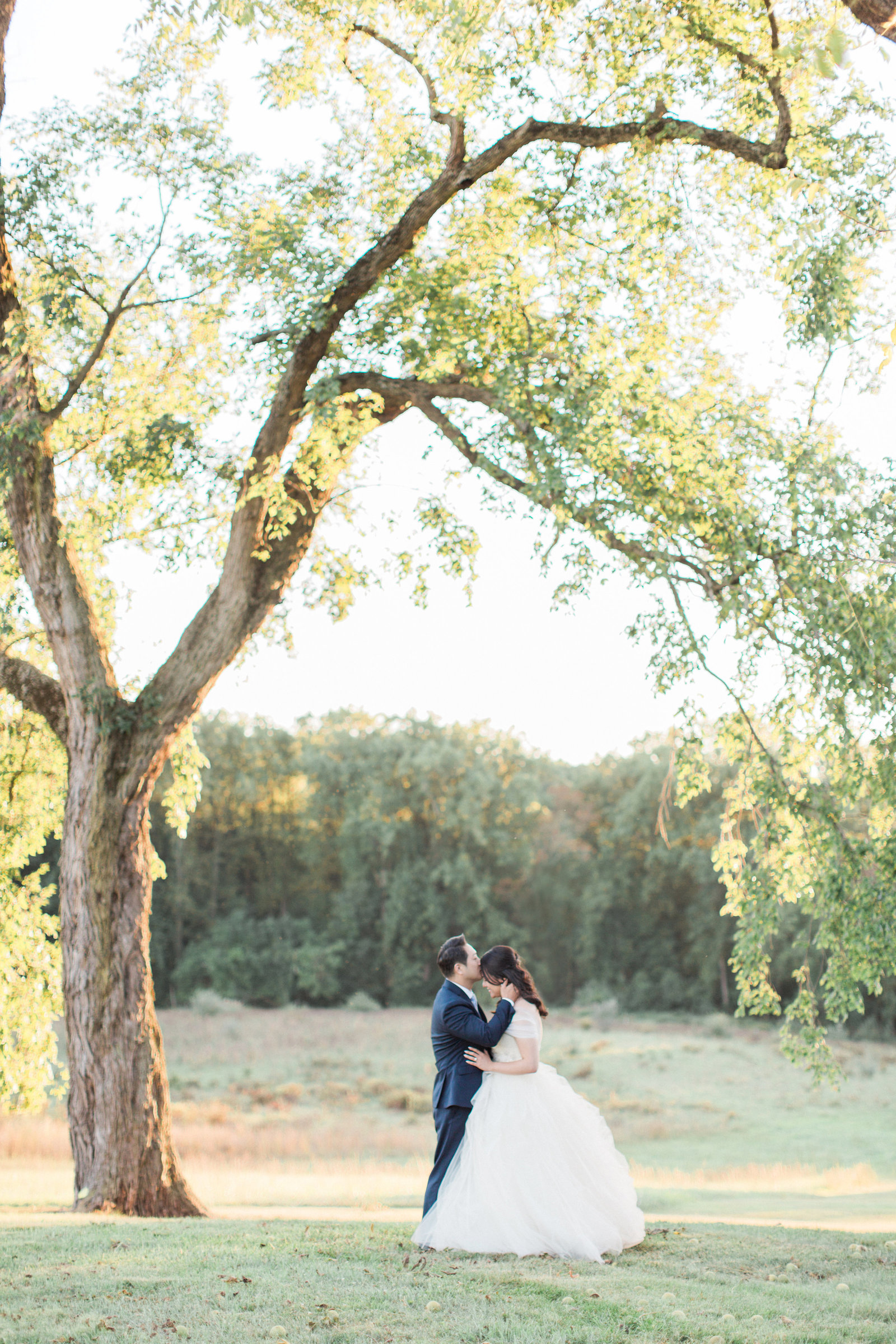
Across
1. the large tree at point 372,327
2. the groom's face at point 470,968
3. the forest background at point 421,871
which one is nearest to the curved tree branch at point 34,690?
the large tree at point 372,327

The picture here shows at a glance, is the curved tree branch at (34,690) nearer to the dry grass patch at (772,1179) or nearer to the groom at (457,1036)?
the groom at (457,1036)

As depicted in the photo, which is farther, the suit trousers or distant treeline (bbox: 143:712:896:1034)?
distant treeline (bbox: 143:712:896:1034)

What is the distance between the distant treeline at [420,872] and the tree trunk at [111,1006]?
108ft

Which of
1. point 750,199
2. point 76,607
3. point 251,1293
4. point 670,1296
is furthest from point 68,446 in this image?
point 670,1296

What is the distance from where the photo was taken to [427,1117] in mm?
23828

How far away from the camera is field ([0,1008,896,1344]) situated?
4.73 metres

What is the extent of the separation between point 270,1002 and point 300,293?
37.2m

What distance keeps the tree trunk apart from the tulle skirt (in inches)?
139

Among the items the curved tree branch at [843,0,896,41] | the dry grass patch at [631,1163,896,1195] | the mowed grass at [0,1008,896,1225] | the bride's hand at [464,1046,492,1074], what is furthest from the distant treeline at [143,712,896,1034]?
the curved tree branch at [843,0,896,41]

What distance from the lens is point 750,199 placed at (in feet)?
33.7

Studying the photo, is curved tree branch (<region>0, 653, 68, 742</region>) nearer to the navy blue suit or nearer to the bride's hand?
the navy blue suit

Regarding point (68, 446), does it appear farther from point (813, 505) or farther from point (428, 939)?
point (428, 939)

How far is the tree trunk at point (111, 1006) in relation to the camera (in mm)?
9078

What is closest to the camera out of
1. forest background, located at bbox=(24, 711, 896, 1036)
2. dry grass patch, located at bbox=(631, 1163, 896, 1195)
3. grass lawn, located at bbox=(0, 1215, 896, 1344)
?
grass lawn, located at bbox=(0, 1215, 896, 1344)
